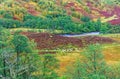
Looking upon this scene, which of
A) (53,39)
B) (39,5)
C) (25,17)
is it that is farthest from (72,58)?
(39,5)

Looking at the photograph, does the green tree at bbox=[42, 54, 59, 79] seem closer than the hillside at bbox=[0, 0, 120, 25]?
Yes

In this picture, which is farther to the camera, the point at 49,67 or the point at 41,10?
the point at 41,10

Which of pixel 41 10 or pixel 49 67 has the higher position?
pixel 49 67

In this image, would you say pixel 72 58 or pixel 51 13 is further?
pixel 51 13

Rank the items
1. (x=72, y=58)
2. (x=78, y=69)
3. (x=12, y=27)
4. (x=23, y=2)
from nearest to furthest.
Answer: (x=78, y=69) → (x=72, y=58) → (x=12, y=27) → (x=23, y=2)

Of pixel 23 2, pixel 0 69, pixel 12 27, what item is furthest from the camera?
pixel 23 2

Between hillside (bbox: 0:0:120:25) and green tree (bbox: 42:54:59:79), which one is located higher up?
green tree (bbox: 42:54:59:79)

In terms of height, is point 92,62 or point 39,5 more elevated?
point 92,62

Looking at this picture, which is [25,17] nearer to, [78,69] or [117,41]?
[117,41]

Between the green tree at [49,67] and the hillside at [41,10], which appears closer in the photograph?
the green tree at [49,67]

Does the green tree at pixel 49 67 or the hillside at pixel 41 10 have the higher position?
the green tree at pixel 49 67

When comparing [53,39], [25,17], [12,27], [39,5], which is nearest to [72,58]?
[53,39]
